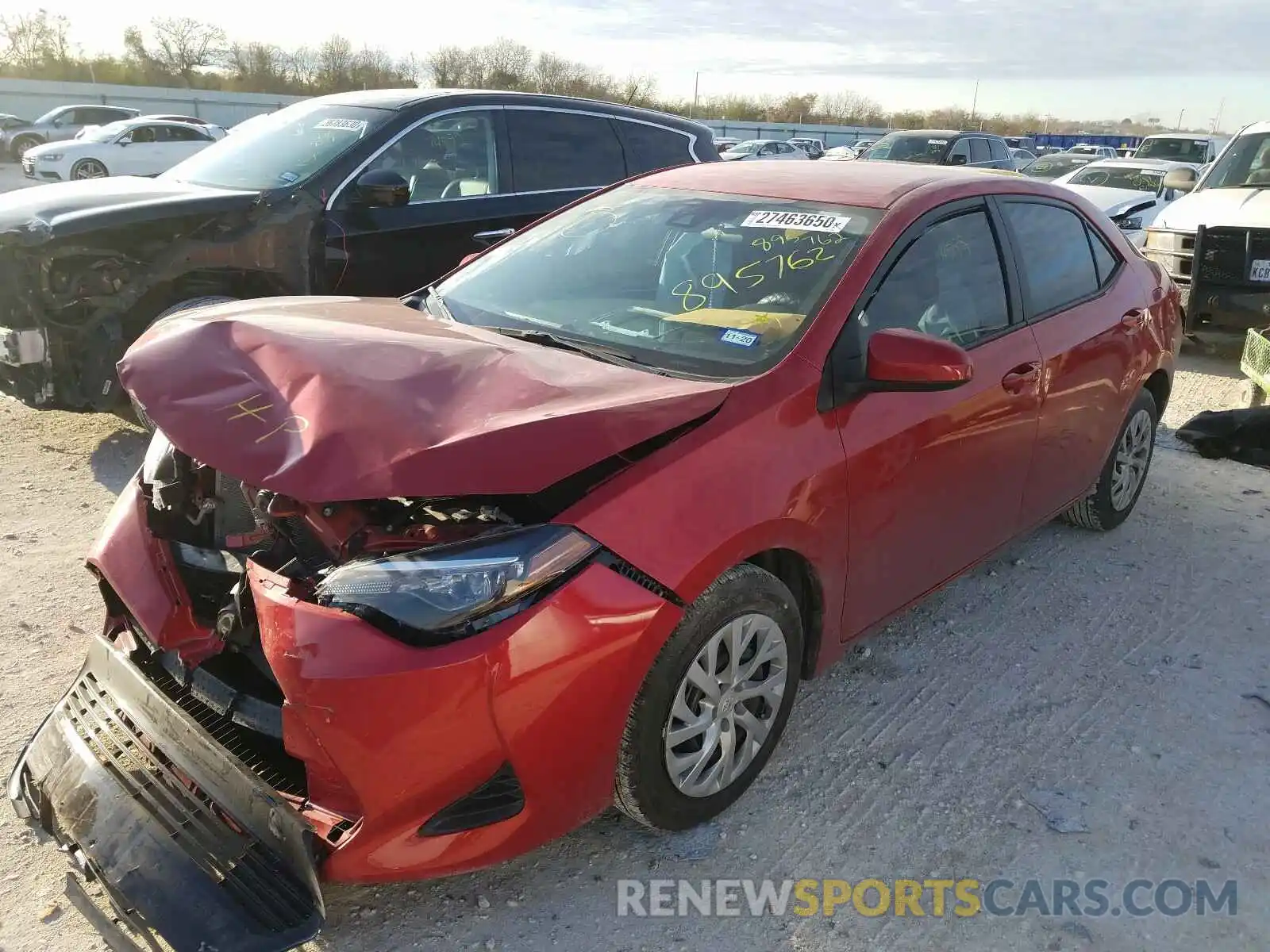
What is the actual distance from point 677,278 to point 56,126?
32827 mm

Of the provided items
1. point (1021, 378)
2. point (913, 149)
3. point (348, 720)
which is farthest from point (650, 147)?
point (913, 149)

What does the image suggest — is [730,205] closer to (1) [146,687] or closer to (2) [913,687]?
(2) [913,687]

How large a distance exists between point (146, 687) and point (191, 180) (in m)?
4.62

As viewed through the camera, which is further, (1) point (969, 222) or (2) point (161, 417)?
(1) point (969, 222)

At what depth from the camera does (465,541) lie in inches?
84.0

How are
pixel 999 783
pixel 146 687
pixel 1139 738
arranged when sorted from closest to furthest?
Result: pixel 146 687
pixel 999 783
pixel 1139 738

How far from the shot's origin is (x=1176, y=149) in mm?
18234

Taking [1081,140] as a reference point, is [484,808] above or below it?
below

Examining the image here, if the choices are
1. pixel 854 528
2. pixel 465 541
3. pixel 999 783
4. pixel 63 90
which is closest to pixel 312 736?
pixel 465 541

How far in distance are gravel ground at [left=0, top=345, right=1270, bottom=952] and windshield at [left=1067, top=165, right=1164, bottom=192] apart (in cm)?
916

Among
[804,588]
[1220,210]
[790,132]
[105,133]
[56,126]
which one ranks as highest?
[790,132]

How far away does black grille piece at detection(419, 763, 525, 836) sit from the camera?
2.11 metres

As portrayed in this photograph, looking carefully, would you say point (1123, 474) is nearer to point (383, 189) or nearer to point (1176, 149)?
point (383, 189)

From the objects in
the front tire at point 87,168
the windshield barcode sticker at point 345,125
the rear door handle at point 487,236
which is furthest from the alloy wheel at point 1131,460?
the front tire at point 87,168
